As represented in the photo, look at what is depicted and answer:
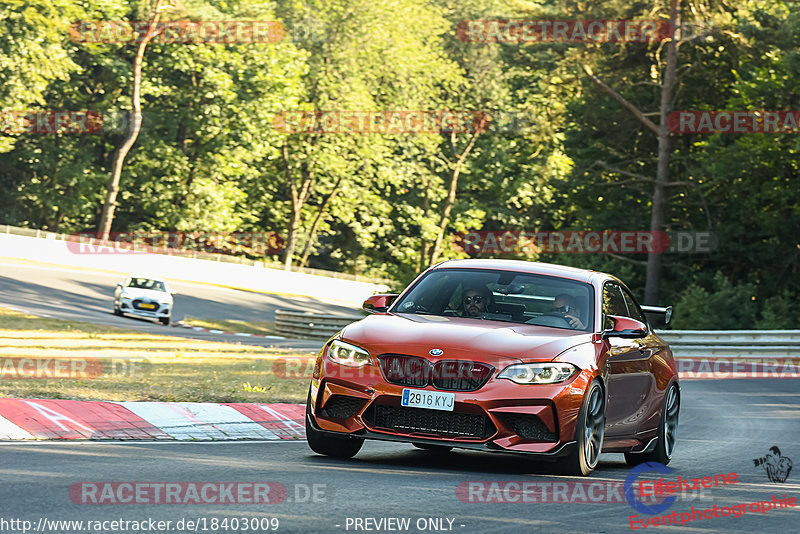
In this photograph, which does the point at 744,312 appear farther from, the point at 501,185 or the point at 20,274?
the point at 501,185

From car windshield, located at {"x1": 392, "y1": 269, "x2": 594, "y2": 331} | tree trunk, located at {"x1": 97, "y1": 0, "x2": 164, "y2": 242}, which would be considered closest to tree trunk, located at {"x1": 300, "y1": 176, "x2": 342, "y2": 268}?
tree trunk, located at {"x1": 97, "y1": 0, "x2": 164, "y2": 242}

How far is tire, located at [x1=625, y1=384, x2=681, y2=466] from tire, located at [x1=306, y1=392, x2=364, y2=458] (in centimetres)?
278

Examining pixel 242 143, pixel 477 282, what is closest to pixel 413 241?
pixel 242 143

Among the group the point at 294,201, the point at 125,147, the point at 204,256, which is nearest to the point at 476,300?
the point at 204,256

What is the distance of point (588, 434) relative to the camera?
8.78 meters

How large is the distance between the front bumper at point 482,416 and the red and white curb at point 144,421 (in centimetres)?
245

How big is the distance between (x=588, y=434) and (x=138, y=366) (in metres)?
9.98

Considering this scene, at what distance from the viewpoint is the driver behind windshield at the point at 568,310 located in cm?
934

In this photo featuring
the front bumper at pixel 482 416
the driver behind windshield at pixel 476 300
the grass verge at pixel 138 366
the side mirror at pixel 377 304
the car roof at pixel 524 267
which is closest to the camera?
the front bumper at pixel 482 416

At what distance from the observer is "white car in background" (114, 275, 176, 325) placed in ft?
115

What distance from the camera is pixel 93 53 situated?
58.3 meters

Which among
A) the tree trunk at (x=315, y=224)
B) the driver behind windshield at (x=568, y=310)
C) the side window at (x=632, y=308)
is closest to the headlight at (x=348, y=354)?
the driver behind windshield at (x=568, y=310)

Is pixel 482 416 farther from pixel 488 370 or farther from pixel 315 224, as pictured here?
pixel 315 224

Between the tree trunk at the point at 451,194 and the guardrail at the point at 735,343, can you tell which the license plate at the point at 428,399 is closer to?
the guardrail at the point at 735,343
